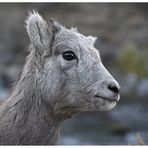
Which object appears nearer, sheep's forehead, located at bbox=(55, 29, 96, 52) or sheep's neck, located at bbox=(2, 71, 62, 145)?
sheep's neck, located at bbox=(2, 71, 62, 145)

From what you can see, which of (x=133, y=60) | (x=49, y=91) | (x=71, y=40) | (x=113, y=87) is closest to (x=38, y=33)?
(x=71, y=40)

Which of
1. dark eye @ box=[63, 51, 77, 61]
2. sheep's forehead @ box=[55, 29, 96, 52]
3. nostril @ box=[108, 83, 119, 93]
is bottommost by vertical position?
nostril @ box=[108, 83, 119, 93]

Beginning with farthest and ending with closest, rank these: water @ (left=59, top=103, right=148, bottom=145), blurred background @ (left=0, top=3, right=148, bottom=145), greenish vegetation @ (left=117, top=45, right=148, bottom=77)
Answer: greenish vegetation @ (left=117, top=45, right=148, bottom=77)
blurred background @ (left=0, top=3, right=148, bottom=145)
water @ (left=59, top=103, right=148, bottom=145)

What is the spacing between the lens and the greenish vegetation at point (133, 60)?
1295 inches

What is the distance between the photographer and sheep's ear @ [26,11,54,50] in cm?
774

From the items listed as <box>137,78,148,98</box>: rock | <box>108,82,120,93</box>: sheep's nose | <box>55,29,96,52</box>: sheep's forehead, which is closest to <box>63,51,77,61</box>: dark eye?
<box>55,29,96,52</box>: sheep's forehead

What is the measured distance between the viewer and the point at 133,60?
113ft

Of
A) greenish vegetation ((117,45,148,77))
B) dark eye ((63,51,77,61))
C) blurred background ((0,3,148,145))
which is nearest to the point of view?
dark eye ((63,51,77,61))

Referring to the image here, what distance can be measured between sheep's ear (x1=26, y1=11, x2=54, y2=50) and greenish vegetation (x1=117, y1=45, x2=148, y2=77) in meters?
24.8

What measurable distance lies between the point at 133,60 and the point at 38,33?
88.4ft

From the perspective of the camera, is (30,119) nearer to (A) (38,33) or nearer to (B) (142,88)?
(A) (38,33)

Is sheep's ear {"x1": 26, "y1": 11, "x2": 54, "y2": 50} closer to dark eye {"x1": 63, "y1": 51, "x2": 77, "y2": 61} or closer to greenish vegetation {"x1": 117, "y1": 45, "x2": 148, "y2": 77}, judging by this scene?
dark eye {"x1": 63, "y1": 51, "x2": 77, "y2": 61}

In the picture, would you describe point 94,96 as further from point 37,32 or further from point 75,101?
point 37,32

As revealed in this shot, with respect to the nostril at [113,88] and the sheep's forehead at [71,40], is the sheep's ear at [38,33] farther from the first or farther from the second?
the nostril at [113,88]
